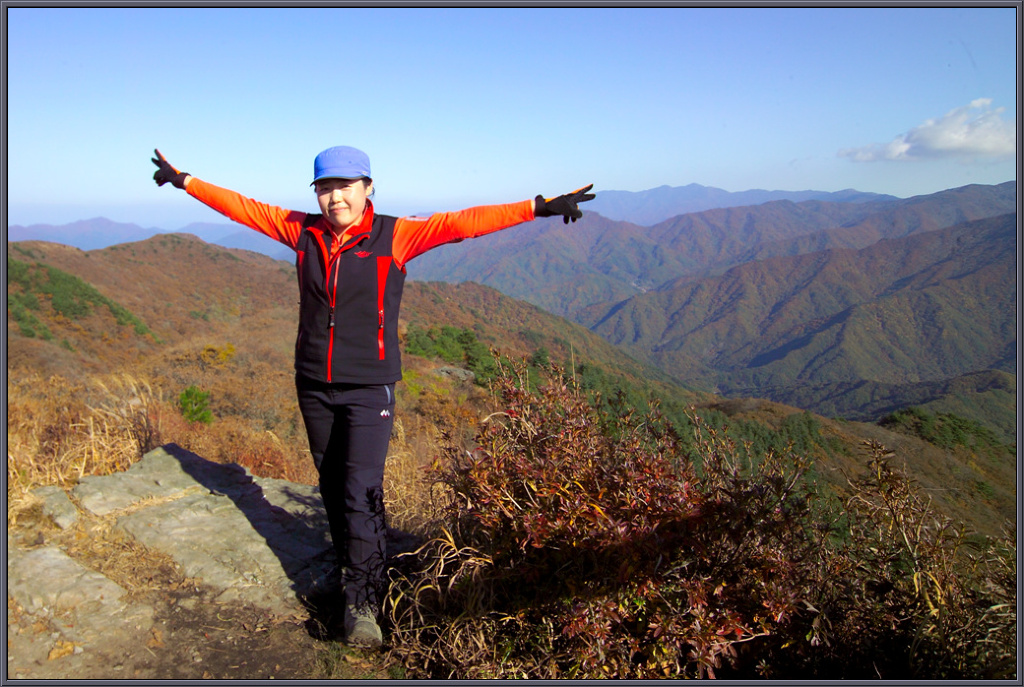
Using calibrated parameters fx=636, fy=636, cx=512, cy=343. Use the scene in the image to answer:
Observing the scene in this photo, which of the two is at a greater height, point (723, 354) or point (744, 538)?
point (744, 538)

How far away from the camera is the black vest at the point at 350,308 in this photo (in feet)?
9.20

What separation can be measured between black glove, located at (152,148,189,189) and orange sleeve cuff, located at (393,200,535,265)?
1.29m

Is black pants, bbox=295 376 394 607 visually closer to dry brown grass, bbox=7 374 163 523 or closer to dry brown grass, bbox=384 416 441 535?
dry brown grass, bbox=384 416 441 535

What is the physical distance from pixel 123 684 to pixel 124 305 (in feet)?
92.3

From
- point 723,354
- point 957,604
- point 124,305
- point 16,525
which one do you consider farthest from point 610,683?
point 723,354

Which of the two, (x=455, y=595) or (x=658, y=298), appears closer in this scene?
(x=455, y=595)

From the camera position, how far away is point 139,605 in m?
2.95

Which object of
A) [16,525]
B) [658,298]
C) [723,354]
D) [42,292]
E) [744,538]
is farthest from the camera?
[658,298]

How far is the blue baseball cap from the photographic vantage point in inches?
106

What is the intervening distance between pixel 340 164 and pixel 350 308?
62 centimetres

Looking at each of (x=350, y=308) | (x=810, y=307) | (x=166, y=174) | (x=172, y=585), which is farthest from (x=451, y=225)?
(x=810, y=307)

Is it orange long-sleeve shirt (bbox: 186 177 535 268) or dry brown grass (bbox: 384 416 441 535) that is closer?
orange long-sleeve shirt (bbox: 186 177 535 268)

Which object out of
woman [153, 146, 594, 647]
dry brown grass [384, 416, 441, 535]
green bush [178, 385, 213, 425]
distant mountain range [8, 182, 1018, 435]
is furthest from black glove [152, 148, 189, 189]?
distant mountain range [8, 182, 1018, 435]

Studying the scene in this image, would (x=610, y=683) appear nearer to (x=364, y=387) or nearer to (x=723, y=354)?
(x=364, y=387)
